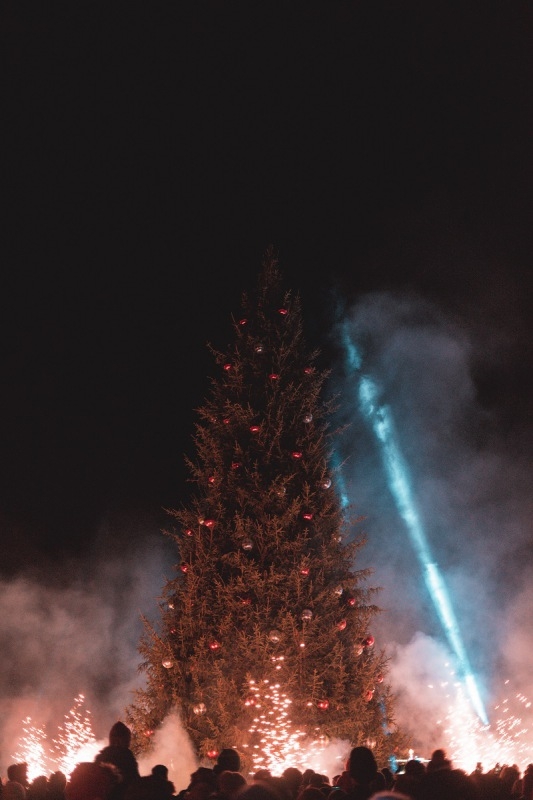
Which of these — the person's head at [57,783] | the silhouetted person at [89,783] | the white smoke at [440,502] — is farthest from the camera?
the white smoke at [440,502]

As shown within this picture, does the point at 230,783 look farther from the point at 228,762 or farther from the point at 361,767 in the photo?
the point at 228,762

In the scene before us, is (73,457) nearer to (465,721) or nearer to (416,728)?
(416,728)

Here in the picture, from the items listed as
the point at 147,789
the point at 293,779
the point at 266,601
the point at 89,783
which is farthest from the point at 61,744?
the point at 89,783

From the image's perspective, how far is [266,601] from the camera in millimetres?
10039

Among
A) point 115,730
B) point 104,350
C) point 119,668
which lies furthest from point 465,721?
point 115,730

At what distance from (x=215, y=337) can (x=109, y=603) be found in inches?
271

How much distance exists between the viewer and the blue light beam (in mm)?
18734

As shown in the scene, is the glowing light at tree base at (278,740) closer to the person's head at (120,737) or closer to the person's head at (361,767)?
the person's head at (361,767)

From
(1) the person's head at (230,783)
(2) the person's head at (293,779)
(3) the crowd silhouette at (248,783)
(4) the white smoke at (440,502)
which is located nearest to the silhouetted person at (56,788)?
(3) the crowd silhouette at (248,783)

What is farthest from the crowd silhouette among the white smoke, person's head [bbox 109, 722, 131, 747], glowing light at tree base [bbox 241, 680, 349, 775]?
the white smoke

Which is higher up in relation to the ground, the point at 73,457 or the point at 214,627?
the point at 73,457

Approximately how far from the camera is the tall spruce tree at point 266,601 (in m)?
9.50

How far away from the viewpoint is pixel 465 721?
58.5 ft

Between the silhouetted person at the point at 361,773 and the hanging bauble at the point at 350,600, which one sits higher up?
the hanging bauble at the point at 350,600
